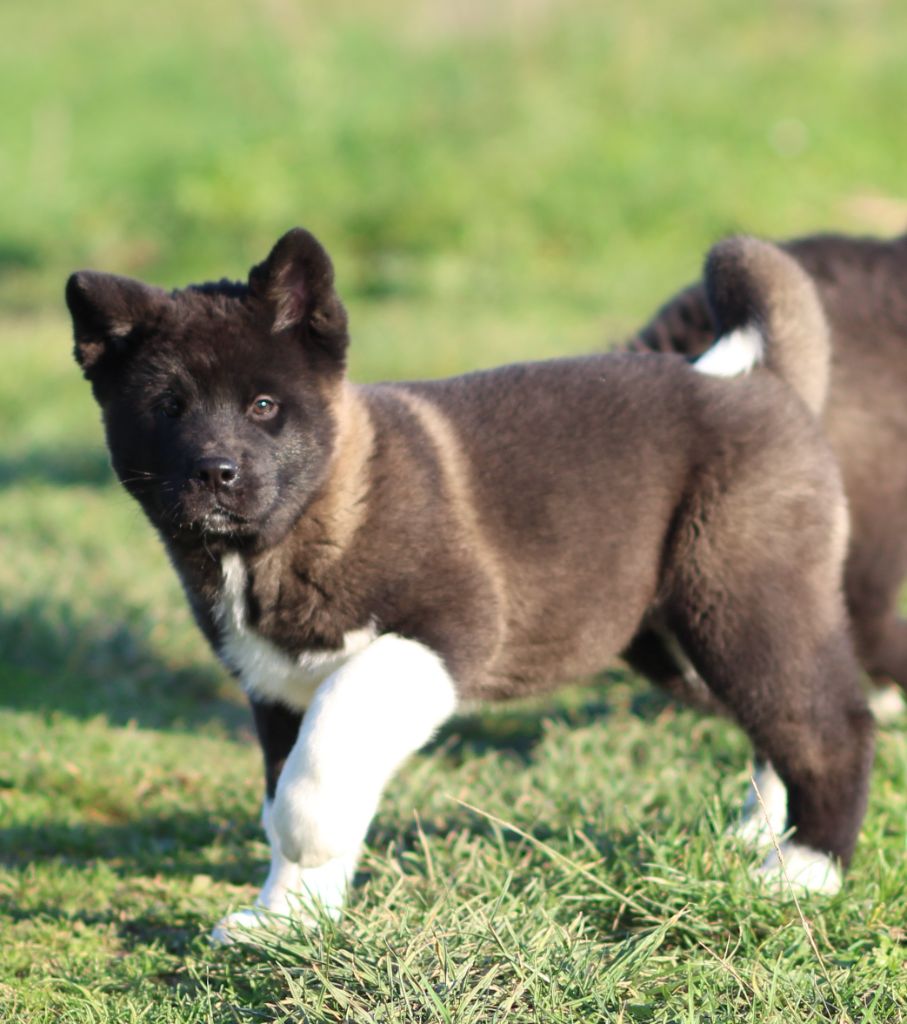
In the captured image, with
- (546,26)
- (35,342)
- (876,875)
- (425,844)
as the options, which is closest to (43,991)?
(425,844)

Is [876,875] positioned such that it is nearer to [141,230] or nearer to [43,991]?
[43,991]

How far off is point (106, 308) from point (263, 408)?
1.45 feet

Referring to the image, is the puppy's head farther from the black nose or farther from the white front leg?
the white front leg

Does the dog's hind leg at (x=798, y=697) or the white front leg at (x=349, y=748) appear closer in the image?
the white front leg at (x=349, y=748)

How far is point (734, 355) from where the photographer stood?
4207 mm

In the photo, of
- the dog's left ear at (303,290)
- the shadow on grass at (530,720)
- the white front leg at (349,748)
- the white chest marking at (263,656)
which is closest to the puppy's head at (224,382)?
the dog's left ear at (303,290)

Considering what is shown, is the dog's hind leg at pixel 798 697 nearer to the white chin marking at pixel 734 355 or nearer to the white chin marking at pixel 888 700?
the white chin marking at pixel 734 355

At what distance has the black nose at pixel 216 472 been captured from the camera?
11.3 ft

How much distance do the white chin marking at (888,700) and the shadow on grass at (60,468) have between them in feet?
13.7

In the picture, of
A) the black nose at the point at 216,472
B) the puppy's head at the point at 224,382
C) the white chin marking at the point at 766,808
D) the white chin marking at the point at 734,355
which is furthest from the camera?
the white chin marking at the point at 734,355

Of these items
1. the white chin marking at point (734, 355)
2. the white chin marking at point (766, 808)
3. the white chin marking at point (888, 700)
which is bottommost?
the white chin marking at point (888, 700)

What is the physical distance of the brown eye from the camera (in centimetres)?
362

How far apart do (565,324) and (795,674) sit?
6.42 metres

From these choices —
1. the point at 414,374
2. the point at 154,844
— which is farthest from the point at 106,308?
the point at 414,374
